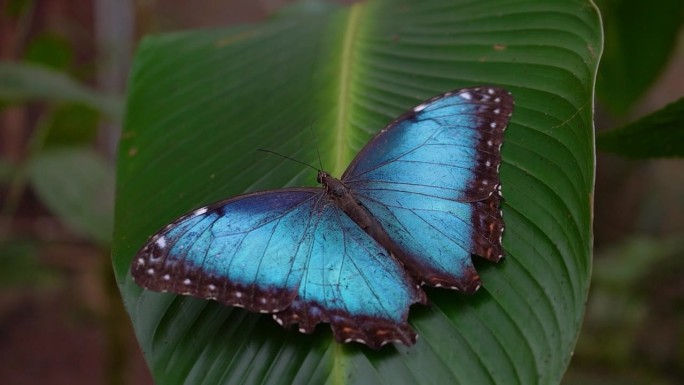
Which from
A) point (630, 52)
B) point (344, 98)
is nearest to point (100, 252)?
point (344, 98)

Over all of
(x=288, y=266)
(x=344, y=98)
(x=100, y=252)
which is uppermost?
(x=344, y=98)

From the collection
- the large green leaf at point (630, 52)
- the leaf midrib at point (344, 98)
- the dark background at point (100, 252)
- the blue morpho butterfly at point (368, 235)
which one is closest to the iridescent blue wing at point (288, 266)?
the blue morpho butterfly at point (368, 235)

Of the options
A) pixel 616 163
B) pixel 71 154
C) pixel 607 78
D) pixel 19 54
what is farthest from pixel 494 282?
pixel 19 54

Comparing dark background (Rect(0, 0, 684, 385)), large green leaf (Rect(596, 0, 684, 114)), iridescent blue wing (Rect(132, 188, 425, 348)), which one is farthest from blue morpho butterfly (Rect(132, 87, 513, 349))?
dark background (Rect(0, 0, 684, 385))

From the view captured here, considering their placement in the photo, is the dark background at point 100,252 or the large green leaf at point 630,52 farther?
the dark background at point 100,252

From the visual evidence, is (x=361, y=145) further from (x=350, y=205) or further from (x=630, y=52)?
Result: (x=630, y=52)

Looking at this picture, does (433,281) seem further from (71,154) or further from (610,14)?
(71,154)

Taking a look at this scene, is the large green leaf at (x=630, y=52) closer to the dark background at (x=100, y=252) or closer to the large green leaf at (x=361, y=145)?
the large green leaf at (x=361, y=145)
